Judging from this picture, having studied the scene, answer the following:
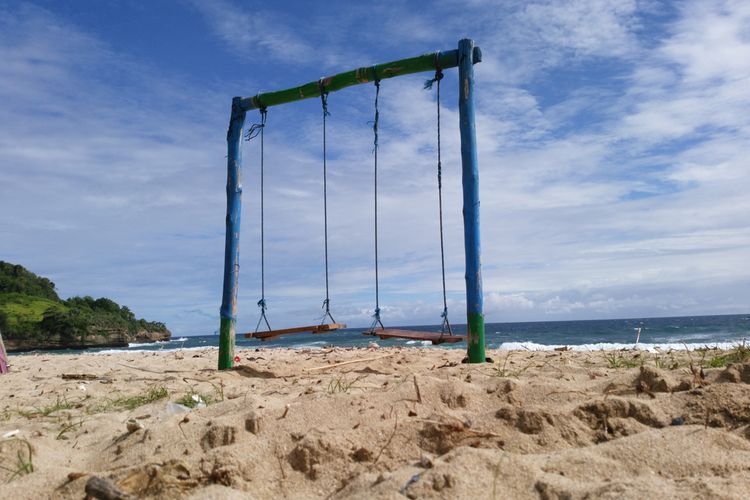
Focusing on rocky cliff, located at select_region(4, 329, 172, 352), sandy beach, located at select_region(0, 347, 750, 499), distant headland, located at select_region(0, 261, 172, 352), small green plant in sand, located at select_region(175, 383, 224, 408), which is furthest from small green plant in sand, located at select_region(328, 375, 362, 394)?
rocky cliff, located at select_region(4, 329, 172, 352)

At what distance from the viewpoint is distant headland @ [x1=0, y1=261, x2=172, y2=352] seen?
38.8 m

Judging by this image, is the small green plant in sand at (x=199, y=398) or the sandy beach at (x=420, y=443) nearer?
the sandy beach at (x=420, y=443)

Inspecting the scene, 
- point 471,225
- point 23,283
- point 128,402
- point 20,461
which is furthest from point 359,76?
point 23,283

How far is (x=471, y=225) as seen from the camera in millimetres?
4695

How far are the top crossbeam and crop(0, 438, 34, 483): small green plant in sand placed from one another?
4177 mm

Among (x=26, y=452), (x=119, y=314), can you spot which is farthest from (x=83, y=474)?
(x=119, y=314)

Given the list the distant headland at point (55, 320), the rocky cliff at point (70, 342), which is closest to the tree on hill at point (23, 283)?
the distant headland at point (55, 320)

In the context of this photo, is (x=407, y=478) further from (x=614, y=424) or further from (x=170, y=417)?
(x=170, y=417)

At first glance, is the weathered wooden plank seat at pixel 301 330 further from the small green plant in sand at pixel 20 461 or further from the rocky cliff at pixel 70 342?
the rocky cliff at pixel 70 342

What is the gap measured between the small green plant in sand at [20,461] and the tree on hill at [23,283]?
5190 centimetres

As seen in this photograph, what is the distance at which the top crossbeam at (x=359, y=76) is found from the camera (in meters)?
5.04

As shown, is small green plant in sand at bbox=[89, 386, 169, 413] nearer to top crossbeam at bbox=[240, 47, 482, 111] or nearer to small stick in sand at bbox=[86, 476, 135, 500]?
small stick in sand at bbox=[86, 476, 135, 500]

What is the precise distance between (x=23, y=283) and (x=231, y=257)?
51640 millimetres

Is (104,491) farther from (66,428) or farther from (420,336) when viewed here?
(420,336)
